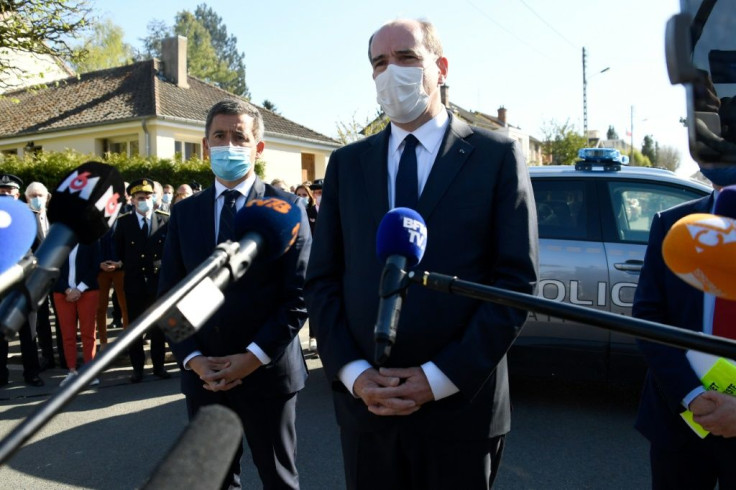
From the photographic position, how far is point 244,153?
10.4 ft

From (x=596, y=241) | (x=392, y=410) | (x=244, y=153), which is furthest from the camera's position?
(x=596, y=241)

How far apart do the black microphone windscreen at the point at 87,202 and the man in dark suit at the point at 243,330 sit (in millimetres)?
1499

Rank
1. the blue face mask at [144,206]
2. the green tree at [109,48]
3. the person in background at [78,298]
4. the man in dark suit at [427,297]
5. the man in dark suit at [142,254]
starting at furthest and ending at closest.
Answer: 1. the green tree at [109,48]
2. the blue face mask at [144,206]
3. the man in dark suit at [142,254]
4. the person in background at [78,298]
5. the man in dark suit at [427,297]

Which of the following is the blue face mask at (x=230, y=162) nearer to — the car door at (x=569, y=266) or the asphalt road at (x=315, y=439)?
the asphalt road at (x=315, y=439)

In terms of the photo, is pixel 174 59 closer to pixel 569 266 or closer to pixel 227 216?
pixel 569 266

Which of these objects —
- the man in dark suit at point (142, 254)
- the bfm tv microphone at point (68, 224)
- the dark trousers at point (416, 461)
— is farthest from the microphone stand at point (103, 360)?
the man in dark suit at point (142, 254)

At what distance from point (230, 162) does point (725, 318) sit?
2148mm

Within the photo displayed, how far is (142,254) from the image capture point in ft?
24.7

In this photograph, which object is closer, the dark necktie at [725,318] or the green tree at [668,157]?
the dark necktie at [725,318]

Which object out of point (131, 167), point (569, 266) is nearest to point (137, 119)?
point (131, 167)

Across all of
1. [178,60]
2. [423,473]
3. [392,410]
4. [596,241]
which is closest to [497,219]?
[392,410]

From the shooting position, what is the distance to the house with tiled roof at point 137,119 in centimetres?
2836

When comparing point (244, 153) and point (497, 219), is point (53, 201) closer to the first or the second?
point (497, 219)

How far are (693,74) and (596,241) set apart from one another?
4.50 m
